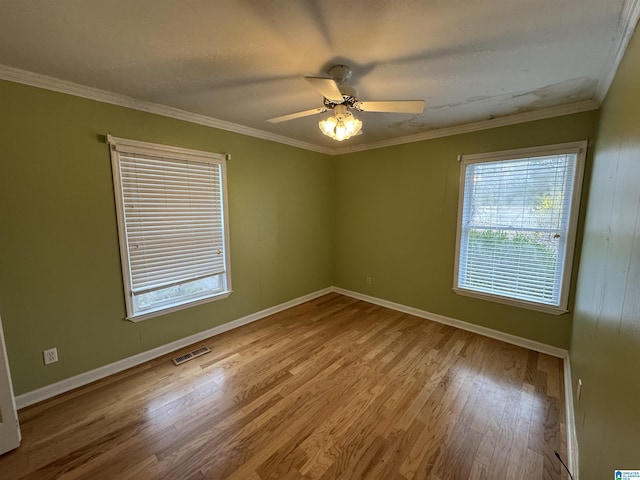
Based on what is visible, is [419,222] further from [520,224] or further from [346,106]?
[346,106]

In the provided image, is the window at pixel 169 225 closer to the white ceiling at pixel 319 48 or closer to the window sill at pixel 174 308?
the window sill at pixel 174 308

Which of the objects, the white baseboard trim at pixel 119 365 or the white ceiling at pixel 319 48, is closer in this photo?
the white ceiling at pixel 319 48

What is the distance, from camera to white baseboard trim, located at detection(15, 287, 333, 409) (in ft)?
6.56

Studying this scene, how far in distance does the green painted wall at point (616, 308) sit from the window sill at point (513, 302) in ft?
3.43

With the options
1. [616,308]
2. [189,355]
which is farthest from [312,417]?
[616,308]

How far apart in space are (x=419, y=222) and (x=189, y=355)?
10.5 ft

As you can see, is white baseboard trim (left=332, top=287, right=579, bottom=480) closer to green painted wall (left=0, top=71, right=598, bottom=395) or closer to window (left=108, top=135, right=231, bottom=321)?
green painted wall (left=0, top=71, right=598, bottom=395)

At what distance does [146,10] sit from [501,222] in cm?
341

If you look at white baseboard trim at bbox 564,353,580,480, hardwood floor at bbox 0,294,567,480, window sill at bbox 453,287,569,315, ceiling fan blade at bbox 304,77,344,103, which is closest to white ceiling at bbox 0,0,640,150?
ceiling fan blade at bbox 304,77,344,103

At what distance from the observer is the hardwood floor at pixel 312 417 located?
4.93 feet

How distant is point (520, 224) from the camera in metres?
2.70

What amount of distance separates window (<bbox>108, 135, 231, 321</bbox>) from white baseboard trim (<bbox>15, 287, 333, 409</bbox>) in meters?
0.40

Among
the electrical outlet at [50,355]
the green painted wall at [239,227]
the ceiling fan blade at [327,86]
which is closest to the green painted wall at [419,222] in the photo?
the green painted wall at [239,227]

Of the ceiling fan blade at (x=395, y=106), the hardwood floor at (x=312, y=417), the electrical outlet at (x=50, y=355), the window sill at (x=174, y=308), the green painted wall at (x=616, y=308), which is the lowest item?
the hardwood floor at (x=312, y=417)
